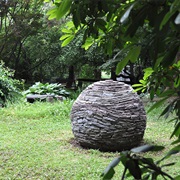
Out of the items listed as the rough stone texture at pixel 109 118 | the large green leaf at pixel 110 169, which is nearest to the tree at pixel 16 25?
the rough stone texture at pixel 109 118

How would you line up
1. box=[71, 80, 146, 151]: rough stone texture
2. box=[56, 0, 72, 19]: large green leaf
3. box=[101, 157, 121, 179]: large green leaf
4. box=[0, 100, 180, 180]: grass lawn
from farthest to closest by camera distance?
box=[71, 80, 146, 151]: rough stone texture < box=[0, 100, 180, 180]: grass lawn < box=[56, 0, 72, 19]: large green leaf < box=[101, 157, 121, 179]: large green leaf

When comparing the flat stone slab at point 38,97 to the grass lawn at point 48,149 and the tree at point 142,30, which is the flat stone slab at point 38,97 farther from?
the tree at point 142,30

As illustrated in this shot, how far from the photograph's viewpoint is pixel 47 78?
1697cm

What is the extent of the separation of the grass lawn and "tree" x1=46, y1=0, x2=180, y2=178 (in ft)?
4.70

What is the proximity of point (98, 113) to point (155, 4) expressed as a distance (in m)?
4.49

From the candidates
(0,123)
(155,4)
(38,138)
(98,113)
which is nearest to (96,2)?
(155,4)

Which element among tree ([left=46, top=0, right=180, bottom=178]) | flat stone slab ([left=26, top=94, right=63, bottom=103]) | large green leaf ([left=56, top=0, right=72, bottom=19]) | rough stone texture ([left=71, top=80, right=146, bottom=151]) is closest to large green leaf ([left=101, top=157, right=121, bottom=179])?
tree ([left=46, top=0, right=180, bottom=178])

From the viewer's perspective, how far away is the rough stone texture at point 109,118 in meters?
5.16

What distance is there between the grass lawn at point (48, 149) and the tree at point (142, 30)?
1.43 metres

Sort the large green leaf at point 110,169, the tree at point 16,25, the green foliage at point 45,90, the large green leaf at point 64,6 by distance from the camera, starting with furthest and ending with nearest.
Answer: the tree at point 16,25 < the green foliage at point 45,90 < the large green leaf at point 64,6 < the large green leaf at point 110,169

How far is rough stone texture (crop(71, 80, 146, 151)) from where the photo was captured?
16.9 ft

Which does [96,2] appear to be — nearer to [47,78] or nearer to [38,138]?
[38,138]

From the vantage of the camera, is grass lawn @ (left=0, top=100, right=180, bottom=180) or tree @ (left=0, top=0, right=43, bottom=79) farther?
tree @ (left=0, top=0, right=43, bottom=79)

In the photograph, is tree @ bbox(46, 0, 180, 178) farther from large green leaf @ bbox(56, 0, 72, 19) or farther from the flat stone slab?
the flat stone slab
